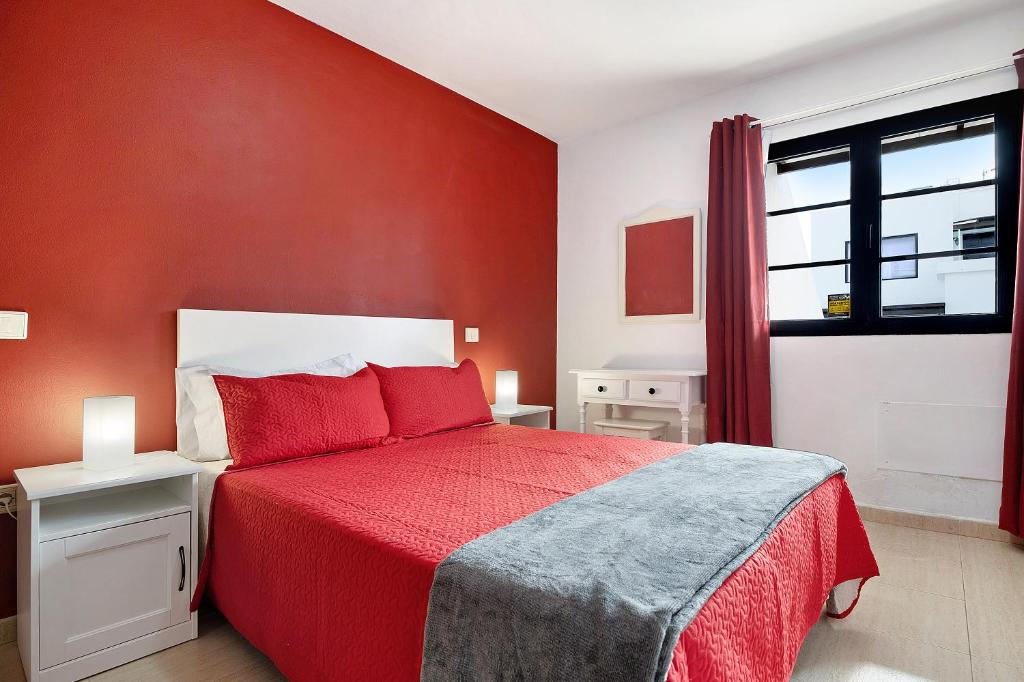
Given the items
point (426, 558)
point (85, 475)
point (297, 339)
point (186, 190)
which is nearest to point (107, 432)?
point (85, 475)

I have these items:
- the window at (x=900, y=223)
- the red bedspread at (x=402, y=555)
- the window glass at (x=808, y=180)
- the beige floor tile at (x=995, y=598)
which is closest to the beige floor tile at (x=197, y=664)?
the red bedspread at (x=402, y=555)

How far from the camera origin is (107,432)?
1882mm

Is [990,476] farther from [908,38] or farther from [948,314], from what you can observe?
[908,38]

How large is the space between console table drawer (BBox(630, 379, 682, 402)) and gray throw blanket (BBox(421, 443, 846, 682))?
210 centimetres

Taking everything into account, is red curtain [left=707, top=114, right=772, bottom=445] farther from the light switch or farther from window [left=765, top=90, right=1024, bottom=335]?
the light switch

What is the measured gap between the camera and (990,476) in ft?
9.12

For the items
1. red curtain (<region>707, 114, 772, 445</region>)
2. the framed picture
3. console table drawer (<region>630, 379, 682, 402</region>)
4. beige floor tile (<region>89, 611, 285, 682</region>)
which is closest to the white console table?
console table drawer (<region>630, 379, 682, 402</region>)

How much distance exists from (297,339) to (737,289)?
2.55 meters

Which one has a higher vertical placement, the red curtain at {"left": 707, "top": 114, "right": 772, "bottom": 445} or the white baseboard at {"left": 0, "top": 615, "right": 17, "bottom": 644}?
the red curtain at {"left": 707, "top": 114, "right": 772, "bottom": 445}

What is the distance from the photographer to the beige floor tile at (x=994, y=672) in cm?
162

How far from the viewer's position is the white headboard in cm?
236

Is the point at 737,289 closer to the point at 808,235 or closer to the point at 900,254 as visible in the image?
the point at 808,235

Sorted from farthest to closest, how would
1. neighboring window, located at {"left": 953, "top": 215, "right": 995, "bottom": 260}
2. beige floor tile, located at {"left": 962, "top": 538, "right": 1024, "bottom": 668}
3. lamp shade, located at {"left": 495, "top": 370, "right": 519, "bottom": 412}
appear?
lamp shade, located at {"left": 495, "top": 370, "right": 519, "bottom": 412}
neighboring window, located at {"left": 953, "top": 215, "right": 995, "bottom": 260}
beige floor tile, located at {"left": 962, "top": 538, "right": 1024, "bottom": 668}

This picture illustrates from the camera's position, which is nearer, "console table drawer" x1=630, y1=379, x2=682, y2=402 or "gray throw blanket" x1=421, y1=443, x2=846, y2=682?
"gray throw blanket" x1=421, y1=443, x2=846, y2=682
